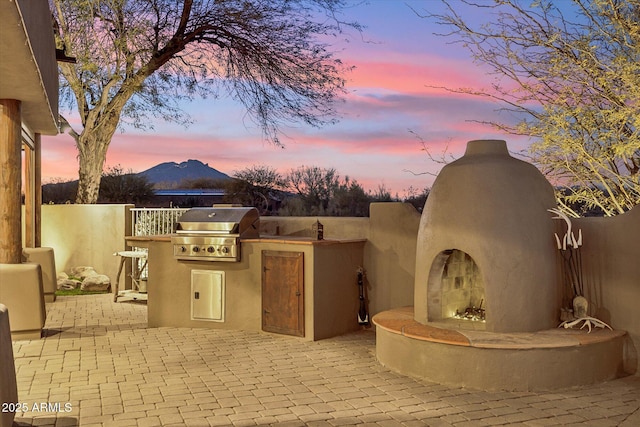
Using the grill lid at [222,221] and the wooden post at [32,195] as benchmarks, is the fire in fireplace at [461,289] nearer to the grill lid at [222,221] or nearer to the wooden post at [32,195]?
the grill lid at [222,221]

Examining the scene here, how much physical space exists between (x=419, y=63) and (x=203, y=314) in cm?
539

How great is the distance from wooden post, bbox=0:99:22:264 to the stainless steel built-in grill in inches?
84.7

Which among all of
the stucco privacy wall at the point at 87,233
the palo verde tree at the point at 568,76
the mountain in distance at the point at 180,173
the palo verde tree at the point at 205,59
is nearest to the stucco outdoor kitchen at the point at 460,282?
the palo verde tree at the point at 568,76

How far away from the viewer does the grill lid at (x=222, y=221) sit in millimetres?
7949

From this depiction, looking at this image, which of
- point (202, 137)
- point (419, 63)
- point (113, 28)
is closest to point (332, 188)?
point (202, 137)

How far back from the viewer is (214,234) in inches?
313

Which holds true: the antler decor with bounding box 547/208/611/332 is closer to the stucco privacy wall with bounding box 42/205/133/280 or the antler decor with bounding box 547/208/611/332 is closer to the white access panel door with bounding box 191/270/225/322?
the white access panel door with bounding box 191/270/225/322

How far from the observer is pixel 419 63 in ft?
33.4

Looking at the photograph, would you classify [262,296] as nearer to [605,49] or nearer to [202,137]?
[605,49]

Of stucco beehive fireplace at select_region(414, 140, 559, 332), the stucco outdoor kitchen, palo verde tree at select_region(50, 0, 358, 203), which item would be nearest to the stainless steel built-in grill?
the stucco outdoor kitchen

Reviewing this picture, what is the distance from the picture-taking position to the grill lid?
795 cm

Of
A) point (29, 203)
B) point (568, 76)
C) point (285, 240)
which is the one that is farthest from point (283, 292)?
point (29, 203)

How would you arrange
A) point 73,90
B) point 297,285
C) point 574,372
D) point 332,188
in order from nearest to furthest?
point 574,372
point 297,285
point 73,90
point 332,188

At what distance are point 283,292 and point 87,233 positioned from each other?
725 cm
